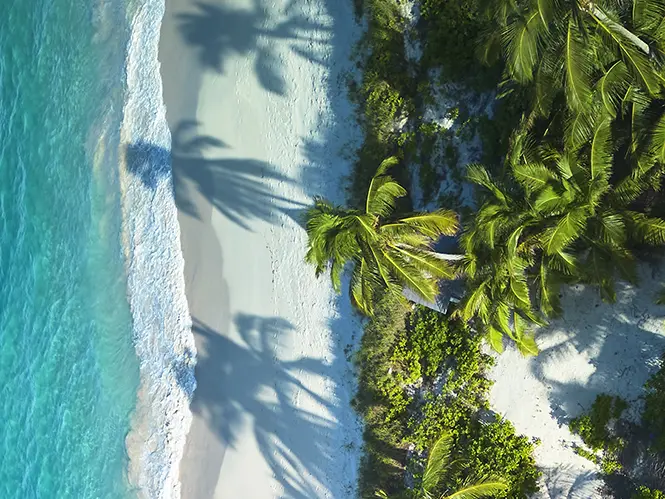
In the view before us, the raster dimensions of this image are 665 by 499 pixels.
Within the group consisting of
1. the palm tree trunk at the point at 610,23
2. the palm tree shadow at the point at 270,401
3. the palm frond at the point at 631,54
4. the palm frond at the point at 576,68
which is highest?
the palm tree trunk at the point at 610,23

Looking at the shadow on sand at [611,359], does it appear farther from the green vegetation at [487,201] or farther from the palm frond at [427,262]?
the palm frond at [427,262]

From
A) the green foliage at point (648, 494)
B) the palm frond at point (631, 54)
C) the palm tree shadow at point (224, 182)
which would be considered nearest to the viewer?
the palm frond at point (631, 54)

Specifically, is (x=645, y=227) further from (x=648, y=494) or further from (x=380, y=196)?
(x=648, y=494)

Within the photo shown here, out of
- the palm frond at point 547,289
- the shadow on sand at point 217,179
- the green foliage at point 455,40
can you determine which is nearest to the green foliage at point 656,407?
the palm frond at point 547,289

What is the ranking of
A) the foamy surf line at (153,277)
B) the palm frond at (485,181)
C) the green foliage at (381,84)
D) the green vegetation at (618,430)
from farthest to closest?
the foamy surf line at (153,277) → the green foliage at (381,84) → the green vegetation at (618,430) → the palm frond at (485,181)

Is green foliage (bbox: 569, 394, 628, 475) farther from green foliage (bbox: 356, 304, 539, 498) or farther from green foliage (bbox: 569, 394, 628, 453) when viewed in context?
green foliage (bbox: 356, 304, 539, 498)

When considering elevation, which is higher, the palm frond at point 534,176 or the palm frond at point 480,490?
the palm frond at point 534,176

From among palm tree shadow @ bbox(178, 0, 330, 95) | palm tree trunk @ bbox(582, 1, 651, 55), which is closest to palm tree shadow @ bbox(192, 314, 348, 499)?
palm tree shadow @ bbox(178, 0, 330, 95)

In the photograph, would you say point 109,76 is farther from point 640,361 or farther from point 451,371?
point 640,361
